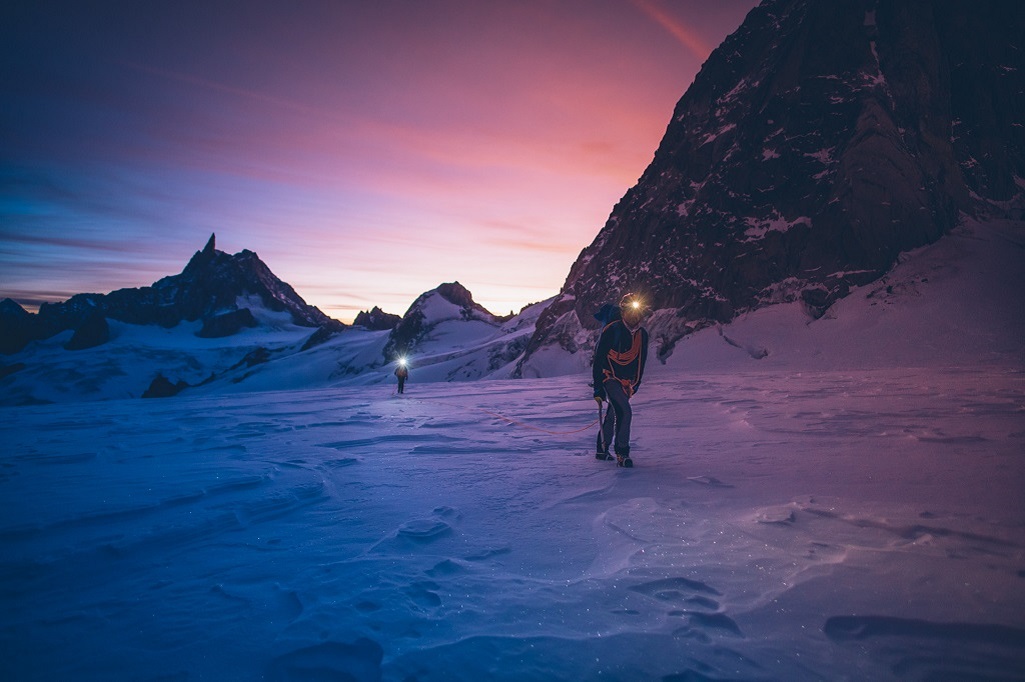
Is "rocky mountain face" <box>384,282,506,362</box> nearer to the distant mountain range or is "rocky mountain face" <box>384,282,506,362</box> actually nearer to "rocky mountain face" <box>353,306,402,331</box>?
"rocky mountain face" <box>353,306,402,331</box>

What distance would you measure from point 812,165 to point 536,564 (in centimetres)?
4101

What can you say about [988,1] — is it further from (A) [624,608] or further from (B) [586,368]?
(A) [624,608]

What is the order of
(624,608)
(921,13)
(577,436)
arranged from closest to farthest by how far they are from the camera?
(624,608), (577,436), (921,13)

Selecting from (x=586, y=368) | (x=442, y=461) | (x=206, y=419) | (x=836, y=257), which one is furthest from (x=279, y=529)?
(x=836, y=257)

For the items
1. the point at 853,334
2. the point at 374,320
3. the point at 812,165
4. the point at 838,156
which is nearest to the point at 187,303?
the point at 374,320

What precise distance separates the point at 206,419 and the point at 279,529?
10824 millimetres

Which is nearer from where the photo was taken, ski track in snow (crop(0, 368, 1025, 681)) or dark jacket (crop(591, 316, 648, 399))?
ski track in snow (crop(0, 368, 1025, 681))

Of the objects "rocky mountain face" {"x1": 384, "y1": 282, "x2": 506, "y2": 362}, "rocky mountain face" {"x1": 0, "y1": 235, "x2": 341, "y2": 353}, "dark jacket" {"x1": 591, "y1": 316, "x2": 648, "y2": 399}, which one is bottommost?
"dark jacket" {"x1": 591, "y1": 316, "x2": 648, "y2": 399}

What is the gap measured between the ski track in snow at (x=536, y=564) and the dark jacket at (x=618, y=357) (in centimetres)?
108

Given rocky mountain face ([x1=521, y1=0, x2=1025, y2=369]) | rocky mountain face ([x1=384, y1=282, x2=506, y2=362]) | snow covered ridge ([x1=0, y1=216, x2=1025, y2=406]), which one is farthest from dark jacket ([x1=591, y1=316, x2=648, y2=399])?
rocky mountain face ([x1=384, y1=282, x2=506, y2=362])

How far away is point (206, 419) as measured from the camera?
486 inches

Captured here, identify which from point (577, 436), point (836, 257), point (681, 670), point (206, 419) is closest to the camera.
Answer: point (681, 670)

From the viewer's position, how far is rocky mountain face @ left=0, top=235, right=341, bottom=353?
518 feet

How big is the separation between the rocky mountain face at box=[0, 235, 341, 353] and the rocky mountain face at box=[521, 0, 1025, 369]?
5596 inches
